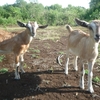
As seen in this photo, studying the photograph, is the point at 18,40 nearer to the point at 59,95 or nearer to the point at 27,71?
the point at 27,71

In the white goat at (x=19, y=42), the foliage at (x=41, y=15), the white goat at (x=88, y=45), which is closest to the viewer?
the white goat at (x=88, y=45)

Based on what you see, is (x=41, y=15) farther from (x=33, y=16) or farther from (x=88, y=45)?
(x=88, y=45)

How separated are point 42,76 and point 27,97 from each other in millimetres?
1698

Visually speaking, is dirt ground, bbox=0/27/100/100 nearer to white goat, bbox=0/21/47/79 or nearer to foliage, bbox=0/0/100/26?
white goat, bbox=0/21/47/79

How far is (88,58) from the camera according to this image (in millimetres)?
6797

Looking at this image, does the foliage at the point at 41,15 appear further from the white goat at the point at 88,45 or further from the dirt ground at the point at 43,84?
the white goat at the point at 88,45

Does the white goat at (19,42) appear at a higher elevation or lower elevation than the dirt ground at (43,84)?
higher

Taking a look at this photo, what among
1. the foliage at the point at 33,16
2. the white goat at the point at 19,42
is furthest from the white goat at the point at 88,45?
the foliage at the point at 33,16

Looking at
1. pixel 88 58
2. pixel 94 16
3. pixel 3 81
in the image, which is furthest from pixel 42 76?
pixel 94 16

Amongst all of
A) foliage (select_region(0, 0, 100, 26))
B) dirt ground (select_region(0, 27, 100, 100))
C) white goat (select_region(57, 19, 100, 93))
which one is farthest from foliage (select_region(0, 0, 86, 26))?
white goat (select_region(57, 19, 100, 93))

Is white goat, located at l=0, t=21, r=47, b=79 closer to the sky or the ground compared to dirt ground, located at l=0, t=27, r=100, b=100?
closer to the sky

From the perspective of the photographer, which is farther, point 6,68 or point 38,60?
point 38,60

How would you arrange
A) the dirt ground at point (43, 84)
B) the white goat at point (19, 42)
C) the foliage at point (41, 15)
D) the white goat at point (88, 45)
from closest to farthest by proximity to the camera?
1. the white goat at point (88, 45)
2. the dirt ground at point (43, 84)
3. the white goat at point (19, 42)
4. the foliage at point (41, 15)

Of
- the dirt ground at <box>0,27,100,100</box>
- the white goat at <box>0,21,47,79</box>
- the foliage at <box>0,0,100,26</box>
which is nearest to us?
the dirt ground at <box>0,27,100,100</box>
